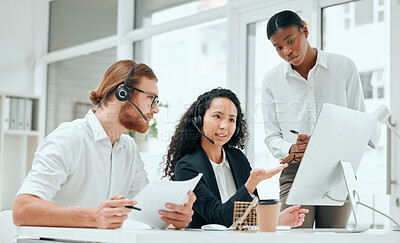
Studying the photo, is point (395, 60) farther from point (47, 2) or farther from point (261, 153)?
point (47, 2)

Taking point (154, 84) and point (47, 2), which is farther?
point (47, 2)

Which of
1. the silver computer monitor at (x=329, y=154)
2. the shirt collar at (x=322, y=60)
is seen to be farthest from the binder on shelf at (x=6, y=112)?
the silver computer monitor at (x=329, y=154)

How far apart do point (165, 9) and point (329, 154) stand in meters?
3.24

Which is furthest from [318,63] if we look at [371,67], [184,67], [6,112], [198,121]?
[6,112]

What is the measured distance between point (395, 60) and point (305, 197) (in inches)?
70.2

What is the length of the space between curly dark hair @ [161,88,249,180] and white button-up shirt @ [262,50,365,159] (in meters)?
0.23

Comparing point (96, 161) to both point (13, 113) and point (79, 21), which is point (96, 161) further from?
point (79, 21)

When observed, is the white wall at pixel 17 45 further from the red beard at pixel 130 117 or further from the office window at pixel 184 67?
the red beard at pixel 130 117

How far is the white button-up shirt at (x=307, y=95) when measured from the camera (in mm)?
2346

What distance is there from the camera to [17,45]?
17.7ft

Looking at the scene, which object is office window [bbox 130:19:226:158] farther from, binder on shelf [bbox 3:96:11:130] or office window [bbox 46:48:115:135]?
binder on shelf [bbox 3:96:11:130]

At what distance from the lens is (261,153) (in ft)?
11.8

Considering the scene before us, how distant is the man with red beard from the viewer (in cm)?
149

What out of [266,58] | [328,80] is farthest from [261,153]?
[328,80]
